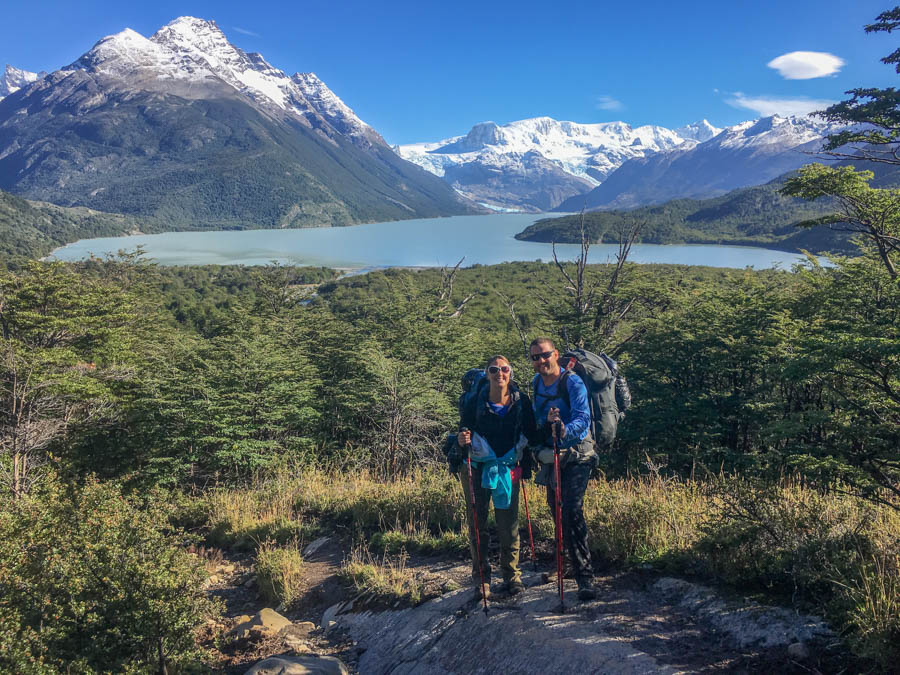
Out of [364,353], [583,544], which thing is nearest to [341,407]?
[364,353]

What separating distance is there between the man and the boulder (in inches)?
92.4

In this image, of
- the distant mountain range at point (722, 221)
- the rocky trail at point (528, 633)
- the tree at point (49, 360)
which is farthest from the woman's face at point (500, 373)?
the distant mountain range at point (722, 221)

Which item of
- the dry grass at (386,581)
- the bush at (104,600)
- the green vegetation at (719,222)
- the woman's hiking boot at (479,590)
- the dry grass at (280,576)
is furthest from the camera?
the green vegetation at (719,222)

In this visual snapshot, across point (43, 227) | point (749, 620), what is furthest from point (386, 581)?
point (43, 227)

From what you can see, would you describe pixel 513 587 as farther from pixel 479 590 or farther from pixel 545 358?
pixel 545 358

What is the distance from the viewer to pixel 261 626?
375 centimetres

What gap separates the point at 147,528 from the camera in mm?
3338

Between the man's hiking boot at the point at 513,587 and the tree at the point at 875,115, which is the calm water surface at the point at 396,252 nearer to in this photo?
the tree at the point at 875,115

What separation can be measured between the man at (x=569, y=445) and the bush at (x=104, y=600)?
2.49m

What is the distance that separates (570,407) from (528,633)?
1.41 meters

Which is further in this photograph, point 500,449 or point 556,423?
point 500,449

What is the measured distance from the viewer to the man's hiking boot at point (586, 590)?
3156 millimetres

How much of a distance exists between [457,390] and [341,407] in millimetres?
3689

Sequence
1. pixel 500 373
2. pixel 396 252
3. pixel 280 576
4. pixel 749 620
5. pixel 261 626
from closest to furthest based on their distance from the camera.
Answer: pixel 749 620, pixel 500 373, pixel 261 626, pixel 280 576, pixel 396 252
